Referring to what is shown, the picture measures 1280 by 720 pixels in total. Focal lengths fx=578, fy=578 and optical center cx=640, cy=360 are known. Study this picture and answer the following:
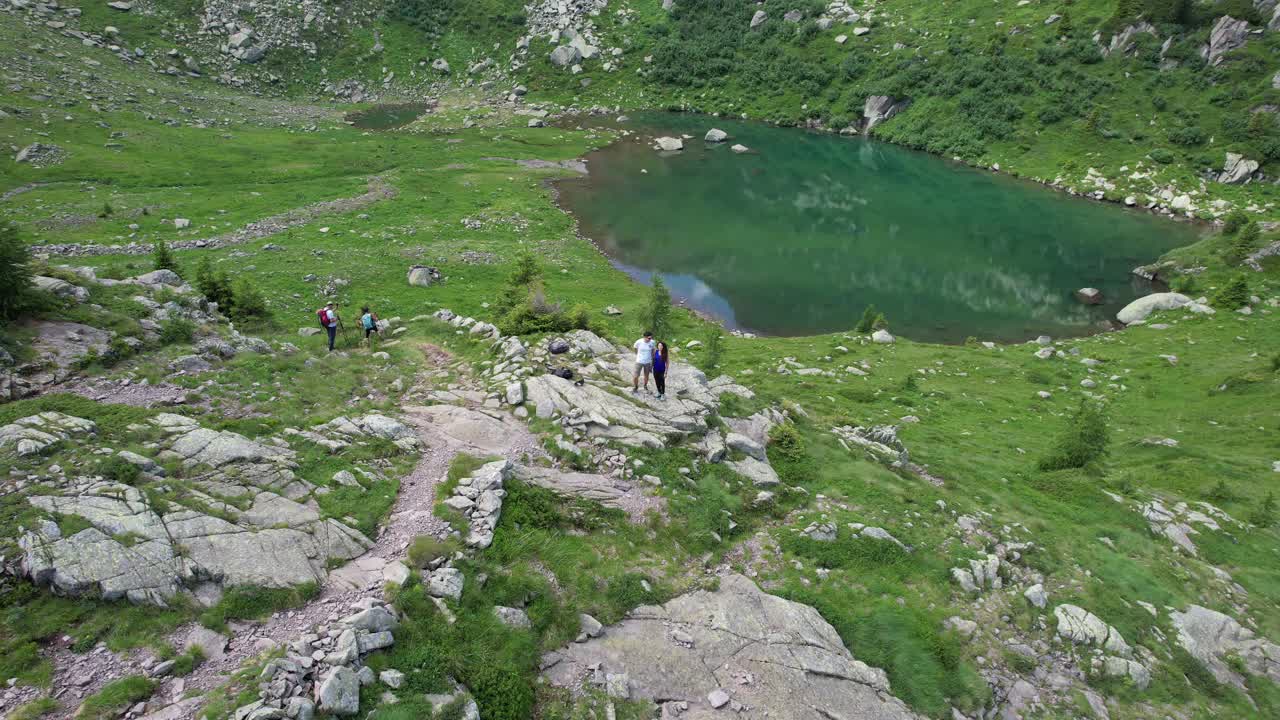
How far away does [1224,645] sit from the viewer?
66.7 feet

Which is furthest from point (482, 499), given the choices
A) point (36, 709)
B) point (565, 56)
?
point (565, 56)

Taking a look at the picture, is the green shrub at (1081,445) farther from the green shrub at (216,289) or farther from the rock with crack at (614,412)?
the green shrub at (216,289)

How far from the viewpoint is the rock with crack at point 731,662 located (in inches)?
581

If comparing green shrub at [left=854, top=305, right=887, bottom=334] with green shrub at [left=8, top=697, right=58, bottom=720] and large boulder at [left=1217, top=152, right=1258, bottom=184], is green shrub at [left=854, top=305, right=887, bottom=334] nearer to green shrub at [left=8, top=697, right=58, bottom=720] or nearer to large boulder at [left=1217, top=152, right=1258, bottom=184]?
green shrub at [left=8, top=697, right=58, bottom=720]

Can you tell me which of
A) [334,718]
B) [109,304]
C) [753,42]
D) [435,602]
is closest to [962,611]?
[435,602]

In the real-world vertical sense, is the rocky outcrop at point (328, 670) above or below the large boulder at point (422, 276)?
above

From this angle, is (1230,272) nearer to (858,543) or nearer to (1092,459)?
(1092,459)

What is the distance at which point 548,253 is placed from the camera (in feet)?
211

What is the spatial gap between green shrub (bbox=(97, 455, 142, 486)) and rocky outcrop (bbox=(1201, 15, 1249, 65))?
156895 millimetres

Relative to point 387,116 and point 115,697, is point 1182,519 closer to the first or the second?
point 115,697

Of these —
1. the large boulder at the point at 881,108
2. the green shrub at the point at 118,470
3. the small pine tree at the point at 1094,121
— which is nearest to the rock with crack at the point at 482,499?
the green shrub at the point at 118,470

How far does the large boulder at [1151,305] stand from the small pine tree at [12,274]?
8066 cm

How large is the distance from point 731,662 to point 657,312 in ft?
96.6

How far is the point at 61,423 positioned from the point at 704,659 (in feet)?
63.8
